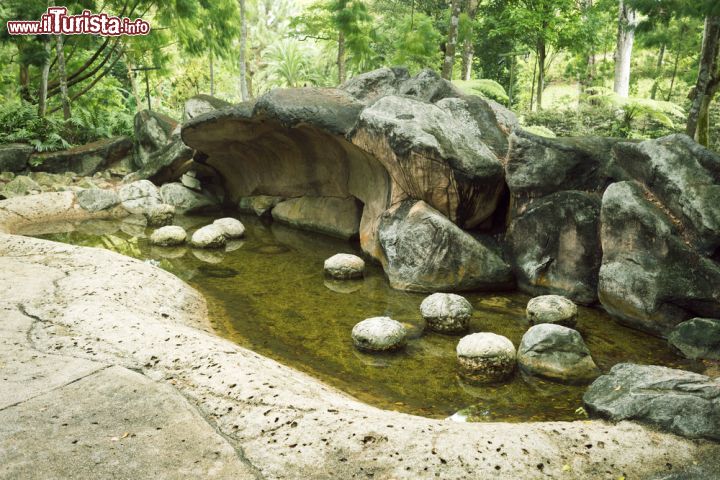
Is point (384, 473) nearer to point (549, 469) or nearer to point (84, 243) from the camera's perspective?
point (549, 469)

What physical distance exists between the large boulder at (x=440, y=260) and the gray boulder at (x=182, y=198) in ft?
22.4

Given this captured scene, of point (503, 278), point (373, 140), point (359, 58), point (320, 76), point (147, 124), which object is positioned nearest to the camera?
point (503, 278)

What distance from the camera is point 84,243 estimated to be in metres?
10.4

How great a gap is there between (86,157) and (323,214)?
7.37 metres

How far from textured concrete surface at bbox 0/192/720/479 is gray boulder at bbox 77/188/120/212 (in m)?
8.37

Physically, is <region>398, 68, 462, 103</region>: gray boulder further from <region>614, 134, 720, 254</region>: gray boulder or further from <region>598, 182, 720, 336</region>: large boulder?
<region>598, 182, 720, 336</region>: large boulder

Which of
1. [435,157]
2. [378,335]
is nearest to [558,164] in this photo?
[435,157]

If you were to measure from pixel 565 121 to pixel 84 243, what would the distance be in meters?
12.4

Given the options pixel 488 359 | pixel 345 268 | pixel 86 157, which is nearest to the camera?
Answer: pixel 488 359

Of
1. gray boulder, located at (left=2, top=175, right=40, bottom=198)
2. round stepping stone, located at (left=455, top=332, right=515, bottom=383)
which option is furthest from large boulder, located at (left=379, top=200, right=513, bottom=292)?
gray boulder, located at (left=2, top=175, right=40, bottom=198)

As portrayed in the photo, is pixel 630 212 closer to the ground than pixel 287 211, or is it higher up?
higher up

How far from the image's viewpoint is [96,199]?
12.7 meters

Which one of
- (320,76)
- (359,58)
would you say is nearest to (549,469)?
(359,58)

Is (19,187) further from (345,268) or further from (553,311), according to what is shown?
(553,311)
